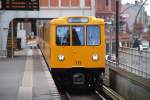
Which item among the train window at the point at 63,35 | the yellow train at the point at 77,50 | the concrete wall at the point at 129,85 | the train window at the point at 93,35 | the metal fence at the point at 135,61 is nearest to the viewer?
the concrete wall at the point at 129,85

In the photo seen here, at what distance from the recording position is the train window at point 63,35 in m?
22.9

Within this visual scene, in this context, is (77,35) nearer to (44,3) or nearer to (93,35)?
(93,35)

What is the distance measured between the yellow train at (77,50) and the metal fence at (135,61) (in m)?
1.44

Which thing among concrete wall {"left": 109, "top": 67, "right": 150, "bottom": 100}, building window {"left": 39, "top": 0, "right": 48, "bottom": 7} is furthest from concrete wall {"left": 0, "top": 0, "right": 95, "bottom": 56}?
concrete wall {"left": 109, "top": 67, "right": 150, "bottom": 100}

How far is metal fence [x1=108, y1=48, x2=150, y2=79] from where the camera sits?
21.3 meters

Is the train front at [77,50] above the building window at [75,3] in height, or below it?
below

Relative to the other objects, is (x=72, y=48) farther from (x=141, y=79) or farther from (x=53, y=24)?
(x=141, y=79)

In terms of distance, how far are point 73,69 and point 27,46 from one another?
65.0 metres

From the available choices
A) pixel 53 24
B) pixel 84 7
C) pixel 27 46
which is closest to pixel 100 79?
pixel 53 24

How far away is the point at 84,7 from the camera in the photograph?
4775cm

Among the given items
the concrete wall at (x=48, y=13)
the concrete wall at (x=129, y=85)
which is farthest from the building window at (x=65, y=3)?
the concrete wall at (x=129, y=85)

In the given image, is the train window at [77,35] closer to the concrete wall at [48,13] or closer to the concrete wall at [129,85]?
the concrete wall at [129,85]

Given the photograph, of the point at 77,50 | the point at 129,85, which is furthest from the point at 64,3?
the point at 129,85

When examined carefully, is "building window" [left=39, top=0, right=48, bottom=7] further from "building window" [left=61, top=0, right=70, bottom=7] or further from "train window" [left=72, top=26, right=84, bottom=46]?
"train window" [left=72, top=26, right=84, bottom=46]
